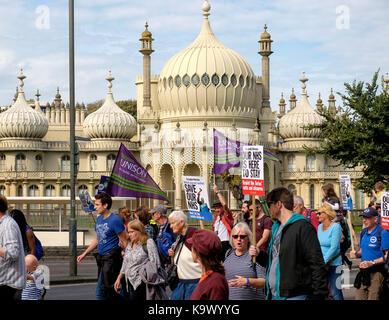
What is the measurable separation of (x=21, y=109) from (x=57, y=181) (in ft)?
22.7

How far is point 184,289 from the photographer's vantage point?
381 inches

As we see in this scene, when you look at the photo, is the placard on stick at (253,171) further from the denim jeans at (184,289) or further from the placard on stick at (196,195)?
the placard on stick at (196,195)

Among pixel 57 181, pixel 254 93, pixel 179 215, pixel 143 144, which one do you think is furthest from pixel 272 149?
pixel 179 215

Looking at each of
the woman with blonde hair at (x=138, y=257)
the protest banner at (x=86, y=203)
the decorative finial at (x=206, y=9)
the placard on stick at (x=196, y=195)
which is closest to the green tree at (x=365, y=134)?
the protest banner at (x=86, y=203)

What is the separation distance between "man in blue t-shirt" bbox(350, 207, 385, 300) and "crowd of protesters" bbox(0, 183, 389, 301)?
14 mm

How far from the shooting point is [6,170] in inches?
2256

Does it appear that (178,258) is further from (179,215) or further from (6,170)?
(6,170)

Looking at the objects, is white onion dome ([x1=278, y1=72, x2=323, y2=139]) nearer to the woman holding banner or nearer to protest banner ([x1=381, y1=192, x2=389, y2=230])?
protest banner ([x1=381, y1=192, x2=389, y2=230])

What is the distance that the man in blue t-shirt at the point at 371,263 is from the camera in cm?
1188

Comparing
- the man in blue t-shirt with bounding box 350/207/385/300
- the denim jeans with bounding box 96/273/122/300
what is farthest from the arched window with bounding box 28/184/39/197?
the man in blue t-shirt with bounding box 350/207/385/300

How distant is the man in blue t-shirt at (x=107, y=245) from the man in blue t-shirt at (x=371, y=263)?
3462 millimetres

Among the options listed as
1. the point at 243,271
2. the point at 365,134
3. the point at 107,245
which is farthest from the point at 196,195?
the point at 365,134

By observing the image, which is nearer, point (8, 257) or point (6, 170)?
point (8, 257)

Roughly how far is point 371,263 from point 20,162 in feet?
160
